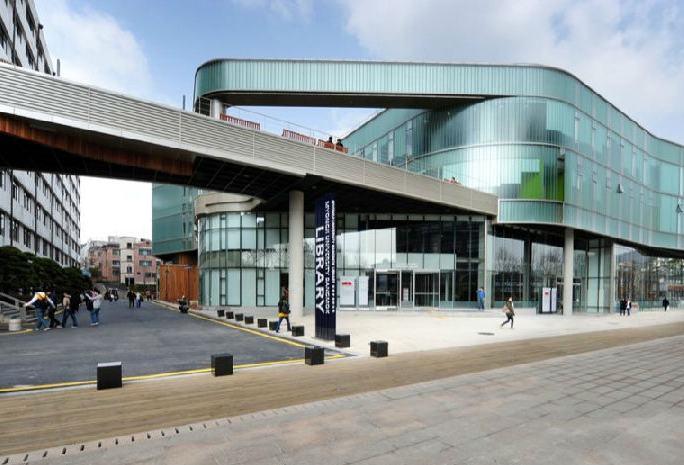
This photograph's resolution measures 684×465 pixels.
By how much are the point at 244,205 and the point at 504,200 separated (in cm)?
2048

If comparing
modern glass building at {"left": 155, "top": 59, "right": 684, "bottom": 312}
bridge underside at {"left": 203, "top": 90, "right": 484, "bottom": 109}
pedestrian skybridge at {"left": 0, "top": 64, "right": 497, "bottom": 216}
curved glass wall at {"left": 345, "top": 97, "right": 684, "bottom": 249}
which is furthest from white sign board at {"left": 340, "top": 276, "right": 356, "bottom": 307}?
bridge underside at {"left": 203, "top": 90, "right": 484, "bottom": 109}

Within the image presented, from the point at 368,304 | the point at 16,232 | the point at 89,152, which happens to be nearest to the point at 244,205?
the point at 368,304

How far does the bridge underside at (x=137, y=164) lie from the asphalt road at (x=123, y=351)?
310 inches

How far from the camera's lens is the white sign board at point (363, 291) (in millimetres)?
30003

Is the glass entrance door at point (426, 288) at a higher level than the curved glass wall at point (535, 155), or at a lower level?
lower

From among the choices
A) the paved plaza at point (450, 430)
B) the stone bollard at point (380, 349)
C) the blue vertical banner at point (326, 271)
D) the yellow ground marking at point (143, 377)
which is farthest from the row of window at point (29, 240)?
the paved plaza at point (450, 430)

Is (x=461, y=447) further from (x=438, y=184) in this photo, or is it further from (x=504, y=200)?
(x=504, y=200)

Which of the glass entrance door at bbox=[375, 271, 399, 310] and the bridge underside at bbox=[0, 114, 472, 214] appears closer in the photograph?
the bridge underside at bbox=[0, 114, 472, 214]

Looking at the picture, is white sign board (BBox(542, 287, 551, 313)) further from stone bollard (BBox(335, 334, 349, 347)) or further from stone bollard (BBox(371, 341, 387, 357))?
stone bollard (BBox(371, 341, 387, 357))

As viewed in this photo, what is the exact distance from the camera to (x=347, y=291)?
30.1 metres

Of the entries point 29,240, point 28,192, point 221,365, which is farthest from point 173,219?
point 221,365

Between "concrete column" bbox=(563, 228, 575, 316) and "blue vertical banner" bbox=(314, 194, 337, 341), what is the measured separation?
Result: 27.0 m

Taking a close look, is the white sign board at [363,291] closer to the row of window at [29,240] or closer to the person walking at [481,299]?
the person walking at [481,299]

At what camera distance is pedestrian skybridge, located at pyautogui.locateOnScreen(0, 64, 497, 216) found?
15.3 m
